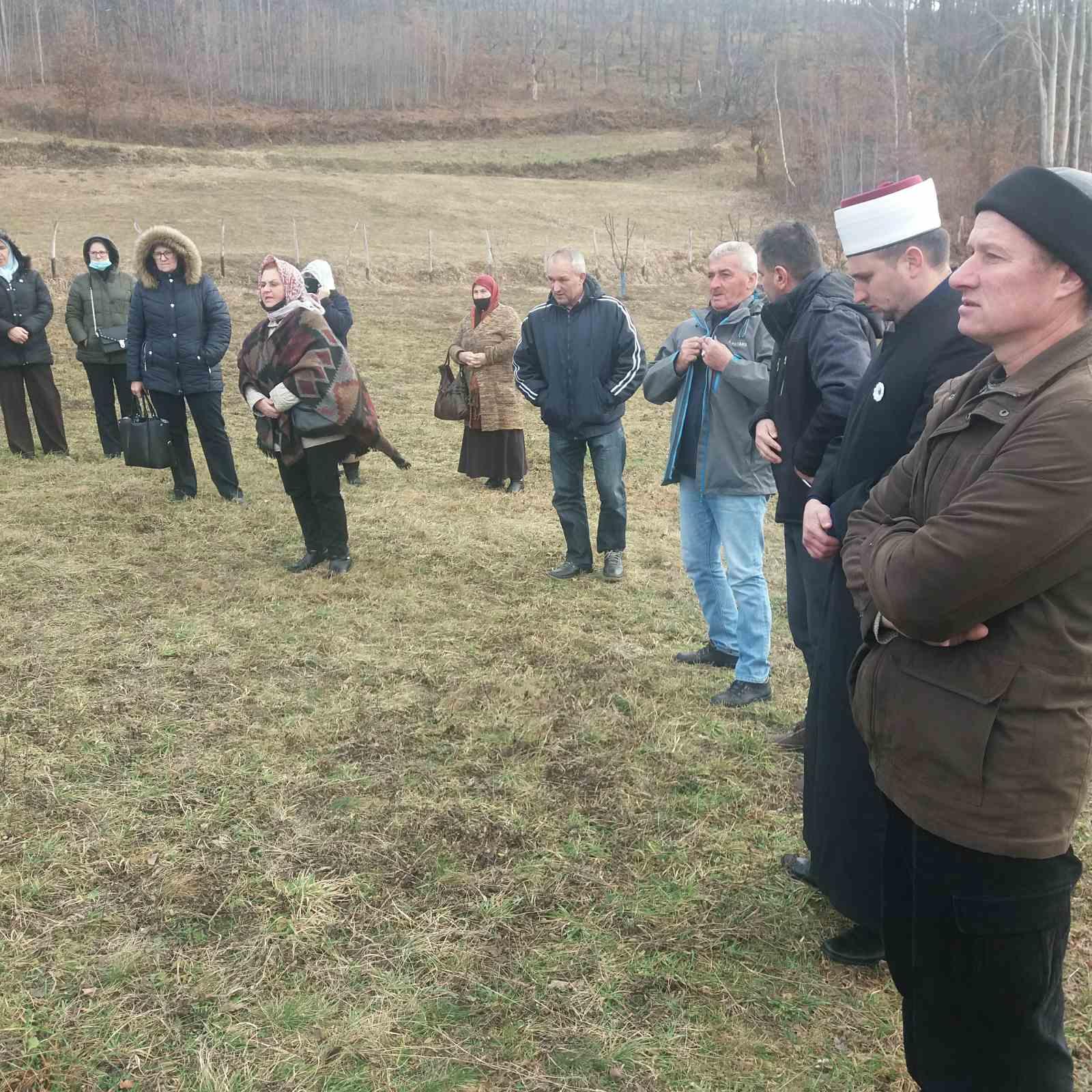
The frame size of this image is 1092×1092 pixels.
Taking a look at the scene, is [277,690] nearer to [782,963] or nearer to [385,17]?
[782,963]

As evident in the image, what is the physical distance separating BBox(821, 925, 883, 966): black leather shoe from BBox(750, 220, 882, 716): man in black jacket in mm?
762

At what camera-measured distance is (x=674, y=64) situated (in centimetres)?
6531

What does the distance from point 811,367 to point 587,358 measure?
2521mm

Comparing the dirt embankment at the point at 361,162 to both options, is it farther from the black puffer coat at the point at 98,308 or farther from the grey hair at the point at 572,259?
→ the grey hair at the point at 572,259

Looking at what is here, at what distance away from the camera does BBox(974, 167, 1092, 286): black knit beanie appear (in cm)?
160

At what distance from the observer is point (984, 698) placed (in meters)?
1.66

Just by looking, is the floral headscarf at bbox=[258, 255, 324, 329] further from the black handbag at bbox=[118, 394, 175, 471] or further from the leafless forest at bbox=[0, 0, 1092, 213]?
the leafless forest at bbox=[0, 0, 1092, 213]

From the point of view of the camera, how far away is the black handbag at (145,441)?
6.98 meters

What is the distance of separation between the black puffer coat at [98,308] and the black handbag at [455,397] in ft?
9.10

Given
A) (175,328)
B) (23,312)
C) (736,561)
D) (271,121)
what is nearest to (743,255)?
(736,561)

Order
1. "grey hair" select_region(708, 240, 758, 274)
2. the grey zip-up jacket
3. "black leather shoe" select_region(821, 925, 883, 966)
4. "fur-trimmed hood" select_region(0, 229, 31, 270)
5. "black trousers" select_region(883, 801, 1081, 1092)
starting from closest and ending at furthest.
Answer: "black trousers" select_region(883, 801, 1081, 1092)
"black leather shoe" select_region(821, 925, 883, 966)
"grey hair" select_region(708, 240, 758, 274)
the grey zip-up jacket
"fur-trimmed hood" select_region(0, 229, 31, 270)

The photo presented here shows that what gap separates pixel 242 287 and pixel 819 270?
17513 millimetres

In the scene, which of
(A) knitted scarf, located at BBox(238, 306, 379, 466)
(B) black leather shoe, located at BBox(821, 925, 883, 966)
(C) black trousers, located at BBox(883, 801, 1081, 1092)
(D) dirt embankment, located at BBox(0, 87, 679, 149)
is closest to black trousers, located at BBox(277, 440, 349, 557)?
(A) knitted scarf, located at BBox(238, 306, 379, 466)

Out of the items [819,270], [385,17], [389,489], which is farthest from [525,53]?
[819,270]
